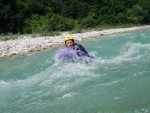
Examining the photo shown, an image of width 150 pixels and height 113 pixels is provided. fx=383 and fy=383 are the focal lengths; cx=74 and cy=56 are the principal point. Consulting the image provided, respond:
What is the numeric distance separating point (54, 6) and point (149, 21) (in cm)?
1384

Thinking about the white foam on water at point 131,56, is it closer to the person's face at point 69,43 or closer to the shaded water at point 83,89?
the shaded water at point 83,89

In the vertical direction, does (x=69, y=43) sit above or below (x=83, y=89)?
above

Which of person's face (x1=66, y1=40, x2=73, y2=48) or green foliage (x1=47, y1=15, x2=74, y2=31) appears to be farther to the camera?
green foliage (x1=47, y1=15, x2=74, y2=31)

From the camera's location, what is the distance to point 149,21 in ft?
178

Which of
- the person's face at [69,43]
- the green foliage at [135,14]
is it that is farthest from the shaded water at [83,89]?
the green foliage at [135,14]

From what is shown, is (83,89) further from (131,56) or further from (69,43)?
(131,56)

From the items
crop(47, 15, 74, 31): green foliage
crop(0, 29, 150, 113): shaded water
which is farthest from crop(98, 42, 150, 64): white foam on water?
crop(47, 15, 74, 31): green foliage

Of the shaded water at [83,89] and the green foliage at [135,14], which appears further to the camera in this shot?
the green foliage at [135,14]

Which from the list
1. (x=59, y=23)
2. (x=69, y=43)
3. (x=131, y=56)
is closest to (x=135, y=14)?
(x=59, y=23)

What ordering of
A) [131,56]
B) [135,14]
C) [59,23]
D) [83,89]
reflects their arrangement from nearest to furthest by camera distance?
1. [83,89]
2. [131,56]
3. [59,23]
4. [135,14]

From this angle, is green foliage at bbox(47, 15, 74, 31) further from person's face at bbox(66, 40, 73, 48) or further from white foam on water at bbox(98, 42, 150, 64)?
person's face at bbox(66, 40, 73, 48)

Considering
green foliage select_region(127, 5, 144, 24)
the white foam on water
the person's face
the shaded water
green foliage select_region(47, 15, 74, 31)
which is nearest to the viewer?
the shaded water

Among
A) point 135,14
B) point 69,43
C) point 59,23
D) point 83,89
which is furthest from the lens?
point 135,14

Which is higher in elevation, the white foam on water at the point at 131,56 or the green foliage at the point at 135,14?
the white foam on water at the point at 131,56
